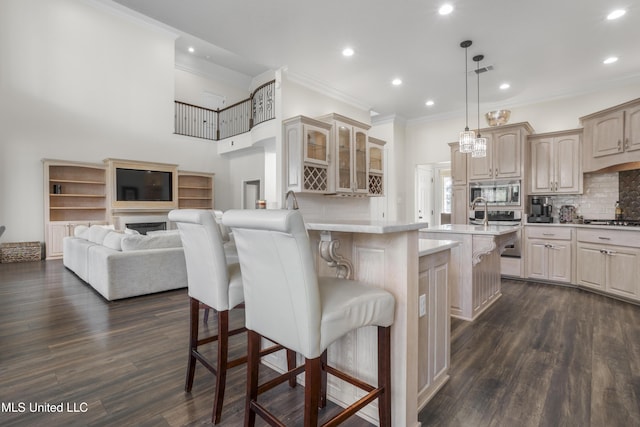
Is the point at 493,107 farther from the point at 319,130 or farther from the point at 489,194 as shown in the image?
the point at 319,130

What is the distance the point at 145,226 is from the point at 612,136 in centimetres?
911

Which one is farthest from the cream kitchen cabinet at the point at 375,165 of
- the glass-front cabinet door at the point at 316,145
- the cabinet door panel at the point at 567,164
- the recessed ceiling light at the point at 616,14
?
the recessed ceiling light at the point at 616,14

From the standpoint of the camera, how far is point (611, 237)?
12.5 ft

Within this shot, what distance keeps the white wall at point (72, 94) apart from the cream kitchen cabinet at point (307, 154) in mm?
5568

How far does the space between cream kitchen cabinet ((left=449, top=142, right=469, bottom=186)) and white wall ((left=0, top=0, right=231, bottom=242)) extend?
7171mm

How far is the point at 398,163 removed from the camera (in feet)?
22.8

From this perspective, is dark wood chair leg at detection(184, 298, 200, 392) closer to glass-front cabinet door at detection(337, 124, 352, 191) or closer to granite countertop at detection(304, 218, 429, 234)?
granite countertop at detection(304, 218, 429, 234)

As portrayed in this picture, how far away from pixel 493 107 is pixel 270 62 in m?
4.35

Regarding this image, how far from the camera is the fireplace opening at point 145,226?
760 centimetres

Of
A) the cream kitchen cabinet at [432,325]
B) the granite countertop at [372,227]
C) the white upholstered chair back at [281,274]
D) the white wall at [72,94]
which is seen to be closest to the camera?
the white upholstered chair back at [281,274]

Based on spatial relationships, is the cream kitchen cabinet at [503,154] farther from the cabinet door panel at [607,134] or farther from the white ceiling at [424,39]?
the cabinet door panel at [607,134]

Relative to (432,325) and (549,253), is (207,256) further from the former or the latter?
→ (549,253)

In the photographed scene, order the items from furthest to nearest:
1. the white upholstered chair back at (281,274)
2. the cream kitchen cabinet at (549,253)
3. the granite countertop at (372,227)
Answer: the cream kitchen cabinet at (549,253)
the granite countertop at (372,227)
the white upholstered chair back at (281,274)

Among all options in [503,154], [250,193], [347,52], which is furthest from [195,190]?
[503,154]
